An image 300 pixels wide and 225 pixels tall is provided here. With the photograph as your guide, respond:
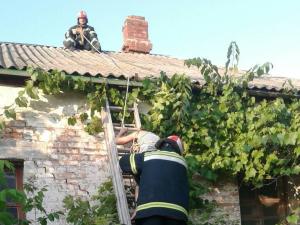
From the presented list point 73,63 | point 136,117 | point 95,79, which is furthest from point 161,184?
point 73,63

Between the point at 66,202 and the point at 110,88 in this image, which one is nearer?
the point at 66,202

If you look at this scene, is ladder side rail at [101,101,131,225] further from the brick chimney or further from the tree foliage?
the brick chimney

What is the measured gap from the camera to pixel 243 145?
6699 millimetres

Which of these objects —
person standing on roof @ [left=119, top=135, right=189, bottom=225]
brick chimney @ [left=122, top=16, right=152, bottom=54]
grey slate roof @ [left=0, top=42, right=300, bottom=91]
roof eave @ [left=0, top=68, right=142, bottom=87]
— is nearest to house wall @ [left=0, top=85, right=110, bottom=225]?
roof eave @ [left=0, top=68, right=142, bottom=87]

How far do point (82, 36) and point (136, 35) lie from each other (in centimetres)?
193

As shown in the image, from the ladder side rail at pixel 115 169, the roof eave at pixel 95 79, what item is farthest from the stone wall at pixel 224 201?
the roof eave at pixel 95 79

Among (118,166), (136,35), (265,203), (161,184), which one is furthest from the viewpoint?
(136,35)

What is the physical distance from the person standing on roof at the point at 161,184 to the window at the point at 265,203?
114 inches

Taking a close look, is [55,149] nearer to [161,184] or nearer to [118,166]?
[118,166]

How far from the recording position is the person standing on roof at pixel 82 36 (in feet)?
33.2

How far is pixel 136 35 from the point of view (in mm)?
11734

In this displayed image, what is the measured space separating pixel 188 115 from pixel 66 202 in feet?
6.60

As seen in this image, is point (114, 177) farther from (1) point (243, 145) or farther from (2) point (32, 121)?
(1) point (243, 145)

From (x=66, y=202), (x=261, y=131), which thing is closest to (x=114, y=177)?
(x=66, y=202)
